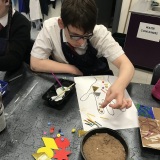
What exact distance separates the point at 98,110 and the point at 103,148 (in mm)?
222

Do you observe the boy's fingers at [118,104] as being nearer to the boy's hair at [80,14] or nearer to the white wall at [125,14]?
the boy's hair at [80,14]

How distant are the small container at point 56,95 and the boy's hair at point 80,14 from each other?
0.81 feet

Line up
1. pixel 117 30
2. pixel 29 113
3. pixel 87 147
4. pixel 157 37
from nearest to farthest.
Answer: pixel 87 147 < pixel 29 113 < pixel 157 37 < pixel 117 30

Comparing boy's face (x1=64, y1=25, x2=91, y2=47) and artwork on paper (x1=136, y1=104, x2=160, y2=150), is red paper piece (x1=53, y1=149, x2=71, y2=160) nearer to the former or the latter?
→ artwork on paper (x1=136, y1=104, x2=160, y2=150)

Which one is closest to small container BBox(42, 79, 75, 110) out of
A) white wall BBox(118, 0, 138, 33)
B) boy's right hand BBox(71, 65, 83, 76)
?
boy's right hand BBox(71, 65, 83, 76)

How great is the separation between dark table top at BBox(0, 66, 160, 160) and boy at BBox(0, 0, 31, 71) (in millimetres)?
177

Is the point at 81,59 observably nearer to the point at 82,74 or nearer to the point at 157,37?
the point at 82,74

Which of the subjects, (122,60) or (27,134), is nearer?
(27,134)

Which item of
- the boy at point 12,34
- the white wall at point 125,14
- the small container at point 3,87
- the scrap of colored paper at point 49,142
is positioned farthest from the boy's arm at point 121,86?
→ the white wall at point 125,14

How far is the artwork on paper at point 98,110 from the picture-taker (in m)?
0.74

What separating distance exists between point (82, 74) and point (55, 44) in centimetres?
23

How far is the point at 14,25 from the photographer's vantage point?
3.83 ft

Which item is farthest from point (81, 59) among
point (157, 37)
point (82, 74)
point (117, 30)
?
point (117, 30)

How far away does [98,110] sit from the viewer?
0.80m
